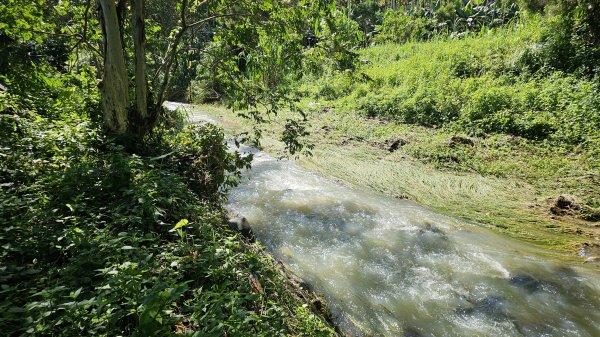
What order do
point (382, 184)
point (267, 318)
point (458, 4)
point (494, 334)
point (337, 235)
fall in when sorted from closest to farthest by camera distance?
point (267, 318) → point (494, 334) → point (337, 235) → point (382, 184) → point (458, 4)

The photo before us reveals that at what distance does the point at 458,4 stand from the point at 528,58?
1597 cm

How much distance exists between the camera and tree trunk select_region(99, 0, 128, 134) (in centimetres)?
387

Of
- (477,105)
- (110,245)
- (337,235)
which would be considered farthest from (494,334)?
(477,105)

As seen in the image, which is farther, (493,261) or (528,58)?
(528,58)

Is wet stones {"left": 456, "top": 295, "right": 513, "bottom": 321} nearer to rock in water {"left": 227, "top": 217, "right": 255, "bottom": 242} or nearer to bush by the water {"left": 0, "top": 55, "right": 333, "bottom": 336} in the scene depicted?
bush by the water {"left": 0, "top": 55, "right": 333, "bottom": 336}

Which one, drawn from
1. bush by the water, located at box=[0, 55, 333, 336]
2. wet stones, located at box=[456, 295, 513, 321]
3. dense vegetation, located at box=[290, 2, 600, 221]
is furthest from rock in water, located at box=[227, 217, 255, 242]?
wet stones, located at box=[456, 295, 513, 321]

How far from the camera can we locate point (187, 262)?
261cm

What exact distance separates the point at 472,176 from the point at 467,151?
1.19 m

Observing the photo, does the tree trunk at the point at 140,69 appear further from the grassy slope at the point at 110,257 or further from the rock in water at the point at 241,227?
the rock in water at the point at 241,227

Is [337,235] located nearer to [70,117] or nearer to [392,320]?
[392,320]

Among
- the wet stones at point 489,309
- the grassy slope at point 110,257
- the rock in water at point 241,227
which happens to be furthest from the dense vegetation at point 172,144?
the wet stones at point 489,309

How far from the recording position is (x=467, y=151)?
8.37 m

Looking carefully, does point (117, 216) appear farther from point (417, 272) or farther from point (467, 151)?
point (467, 151)

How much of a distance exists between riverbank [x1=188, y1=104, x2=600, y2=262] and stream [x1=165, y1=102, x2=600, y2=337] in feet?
1.61
